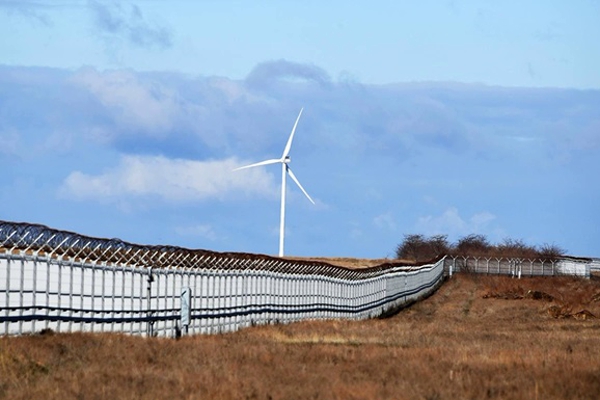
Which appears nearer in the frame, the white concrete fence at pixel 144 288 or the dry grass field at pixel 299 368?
the dry grass field at pixel 299 368

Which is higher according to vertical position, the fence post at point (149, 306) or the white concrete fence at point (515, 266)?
the white concrete fence at point (515, 266)

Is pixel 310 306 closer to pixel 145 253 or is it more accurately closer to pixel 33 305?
pixel 145 253

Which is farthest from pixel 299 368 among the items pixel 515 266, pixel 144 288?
pixel 515 266

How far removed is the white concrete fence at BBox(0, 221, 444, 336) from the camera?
37.8 m

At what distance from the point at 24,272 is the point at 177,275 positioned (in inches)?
588

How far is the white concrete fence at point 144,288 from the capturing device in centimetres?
3775

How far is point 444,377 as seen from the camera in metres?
28.7

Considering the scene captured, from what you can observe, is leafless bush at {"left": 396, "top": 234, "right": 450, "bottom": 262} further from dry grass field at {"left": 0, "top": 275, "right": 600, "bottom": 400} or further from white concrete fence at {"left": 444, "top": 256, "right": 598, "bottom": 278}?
dry grass field at {"left": 0, "top": 275, "right": 600, "bottom": 400}

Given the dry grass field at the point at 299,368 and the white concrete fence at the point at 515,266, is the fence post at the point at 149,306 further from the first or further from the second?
the white concrete fence at the point at 515,266

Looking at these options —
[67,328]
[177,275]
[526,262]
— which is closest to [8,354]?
[67,328]

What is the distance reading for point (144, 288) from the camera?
4909 centimetres

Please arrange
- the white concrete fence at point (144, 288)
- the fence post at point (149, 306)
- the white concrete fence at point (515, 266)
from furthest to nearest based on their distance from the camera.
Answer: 1. the white concrete fence at point (515, 266)
2. the fence post at point (149, 306)
3. the white concrete fence at point (144, 288)

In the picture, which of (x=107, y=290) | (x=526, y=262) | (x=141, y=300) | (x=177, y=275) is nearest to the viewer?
(x=107, y=290)

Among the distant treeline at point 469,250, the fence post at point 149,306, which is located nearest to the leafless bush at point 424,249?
the distant treeline at point 469,250
